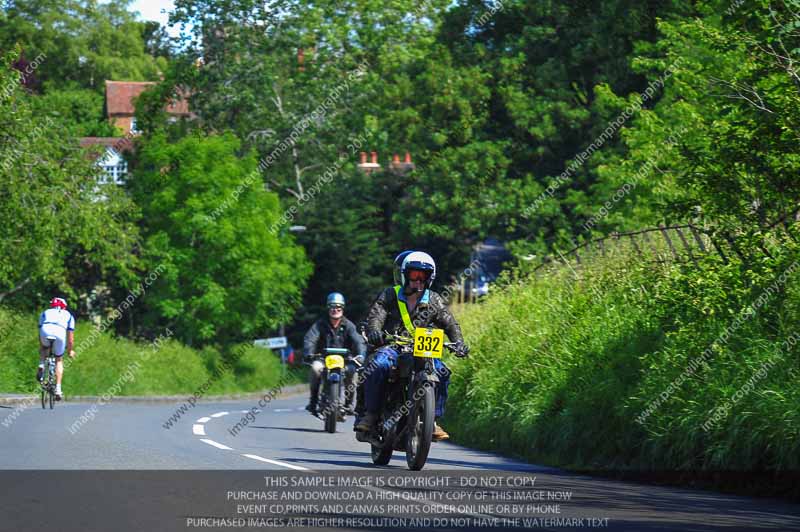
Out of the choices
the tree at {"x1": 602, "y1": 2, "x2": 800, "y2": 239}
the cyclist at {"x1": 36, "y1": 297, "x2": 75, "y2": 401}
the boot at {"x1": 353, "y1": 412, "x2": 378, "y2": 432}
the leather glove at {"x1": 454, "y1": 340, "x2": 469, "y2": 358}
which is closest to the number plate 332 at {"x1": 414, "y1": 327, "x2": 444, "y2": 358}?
the leather glove at {"x1": 454, "y1": 340, "x2": 469, "y2": 358}

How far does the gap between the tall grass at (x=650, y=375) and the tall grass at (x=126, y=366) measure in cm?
1676

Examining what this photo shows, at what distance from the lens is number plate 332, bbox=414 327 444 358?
1300 centimetres

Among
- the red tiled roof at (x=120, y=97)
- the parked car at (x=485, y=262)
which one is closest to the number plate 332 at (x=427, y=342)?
the parked car at (x=485, y=262)

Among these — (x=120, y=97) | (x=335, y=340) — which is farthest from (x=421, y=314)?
(x=120, y=97)

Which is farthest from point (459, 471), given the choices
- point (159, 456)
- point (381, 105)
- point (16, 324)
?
point (381, 105)

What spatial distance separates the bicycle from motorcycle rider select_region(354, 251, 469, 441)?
13.6 m

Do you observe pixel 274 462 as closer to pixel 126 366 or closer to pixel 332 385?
pixel 332 385

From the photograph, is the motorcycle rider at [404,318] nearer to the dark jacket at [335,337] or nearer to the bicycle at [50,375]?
the dark jacket at [335,337]

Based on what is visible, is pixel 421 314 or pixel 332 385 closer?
pixel 421 314

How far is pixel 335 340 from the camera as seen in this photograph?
21156mm

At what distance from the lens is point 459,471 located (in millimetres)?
13523

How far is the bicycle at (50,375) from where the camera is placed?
85.0 ft

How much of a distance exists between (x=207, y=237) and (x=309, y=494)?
36.8 metres

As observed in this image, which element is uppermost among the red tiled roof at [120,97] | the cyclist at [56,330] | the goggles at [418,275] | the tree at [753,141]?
the red tiled roof at [120,97]
